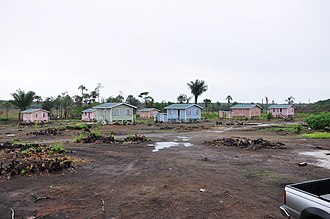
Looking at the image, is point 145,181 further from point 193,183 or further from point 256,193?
point 256,193

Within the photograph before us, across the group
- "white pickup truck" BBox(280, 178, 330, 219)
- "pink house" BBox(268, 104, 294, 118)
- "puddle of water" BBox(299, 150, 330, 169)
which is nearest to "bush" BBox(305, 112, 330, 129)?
"puddle of water" BBox(299, 150, 330, 169)

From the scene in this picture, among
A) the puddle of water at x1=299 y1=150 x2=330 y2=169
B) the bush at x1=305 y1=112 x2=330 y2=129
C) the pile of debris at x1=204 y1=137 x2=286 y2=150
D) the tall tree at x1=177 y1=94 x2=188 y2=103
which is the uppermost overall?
the tall tree at x1=177 y1=94 x2=188 y2=103

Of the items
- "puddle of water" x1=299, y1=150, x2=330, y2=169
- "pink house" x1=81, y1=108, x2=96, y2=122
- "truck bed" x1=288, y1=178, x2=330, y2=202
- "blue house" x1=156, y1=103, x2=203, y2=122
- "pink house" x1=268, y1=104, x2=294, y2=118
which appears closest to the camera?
"truck bed" x1=288, y1=178, x2=330, y2=202

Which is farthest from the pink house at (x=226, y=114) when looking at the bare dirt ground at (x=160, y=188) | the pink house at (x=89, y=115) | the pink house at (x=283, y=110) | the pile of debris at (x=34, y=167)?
the pile of debris at (x=34, y=167)

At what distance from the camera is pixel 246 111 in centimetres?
6794

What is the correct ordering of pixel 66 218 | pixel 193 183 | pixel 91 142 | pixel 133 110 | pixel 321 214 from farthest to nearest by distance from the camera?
1. pixel 133 110
2. pixel 91 142
3. pixel 193 183
4. pixel 66 218
5. pixel 321 214

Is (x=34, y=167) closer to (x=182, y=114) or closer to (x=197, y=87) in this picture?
(x=182, y=114)

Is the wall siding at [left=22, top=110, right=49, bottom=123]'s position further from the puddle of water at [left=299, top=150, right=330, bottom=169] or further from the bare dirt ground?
the puddle of water at [left=299, top=150, right=330, bottom=169]

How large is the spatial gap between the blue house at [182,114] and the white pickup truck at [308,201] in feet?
151

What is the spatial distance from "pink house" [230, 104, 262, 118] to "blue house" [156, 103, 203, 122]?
62.0 ft

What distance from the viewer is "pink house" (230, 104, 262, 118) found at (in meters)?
67.1

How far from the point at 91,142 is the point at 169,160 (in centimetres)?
985

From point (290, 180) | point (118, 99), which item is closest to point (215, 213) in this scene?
point (290, 180)

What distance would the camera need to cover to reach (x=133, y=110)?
48.8m
